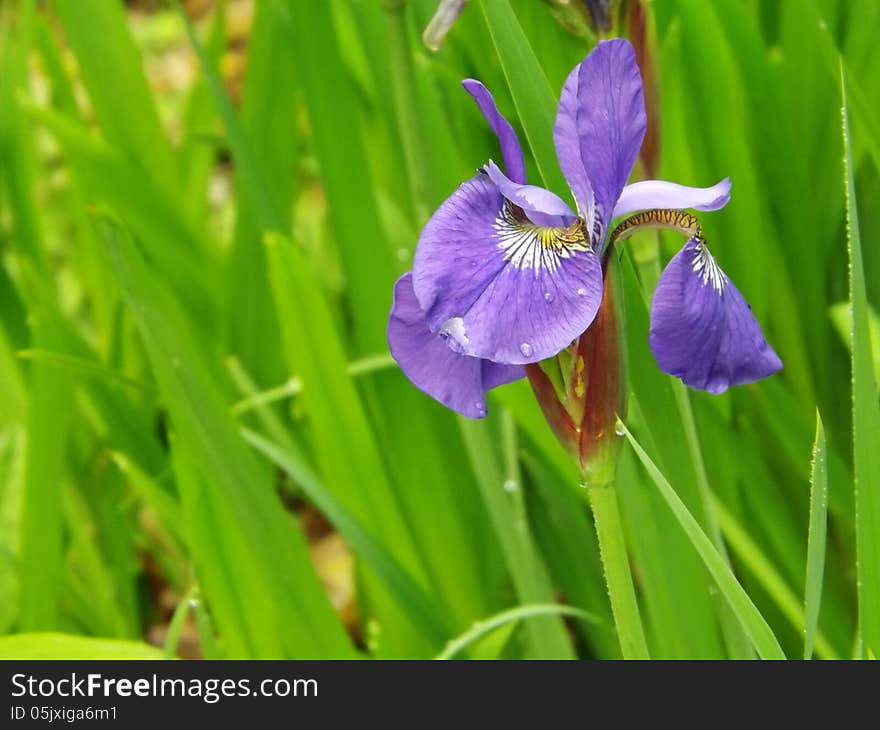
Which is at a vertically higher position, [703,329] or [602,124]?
[602,124]

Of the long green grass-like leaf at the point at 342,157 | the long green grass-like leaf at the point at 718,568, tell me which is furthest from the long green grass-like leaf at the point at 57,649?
the long green grass-like leaf at the point at 718,568

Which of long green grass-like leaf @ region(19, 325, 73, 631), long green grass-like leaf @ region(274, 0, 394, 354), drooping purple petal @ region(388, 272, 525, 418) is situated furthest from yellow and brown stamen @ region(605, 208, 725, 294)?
long green grass-like leaf @ region(19, 325, 73, 631)

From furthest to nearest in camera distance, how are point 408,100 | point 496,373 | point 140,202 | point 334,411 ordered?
1. point 140,202
2. point 334,411
3. point 408,100
4. point 496,373

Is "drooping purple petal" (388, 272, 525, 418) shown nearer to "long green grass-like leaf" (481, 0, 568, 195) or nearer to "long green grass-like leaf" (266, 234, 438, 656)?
"long green grass-like leaf" (481, 0, 568, 195)

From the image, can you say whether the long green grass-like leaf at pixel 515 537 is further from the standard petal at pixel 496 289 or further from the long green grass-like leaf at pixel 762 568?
the standard petal at pixel 496 289

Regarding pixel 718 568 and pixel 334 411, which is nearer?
pixel 718 568

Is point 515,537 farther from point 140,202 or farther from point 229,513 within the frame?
point 140,202

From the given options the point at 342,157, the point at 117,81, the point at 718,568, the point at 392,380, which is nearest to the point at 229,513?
the point at 392,380
